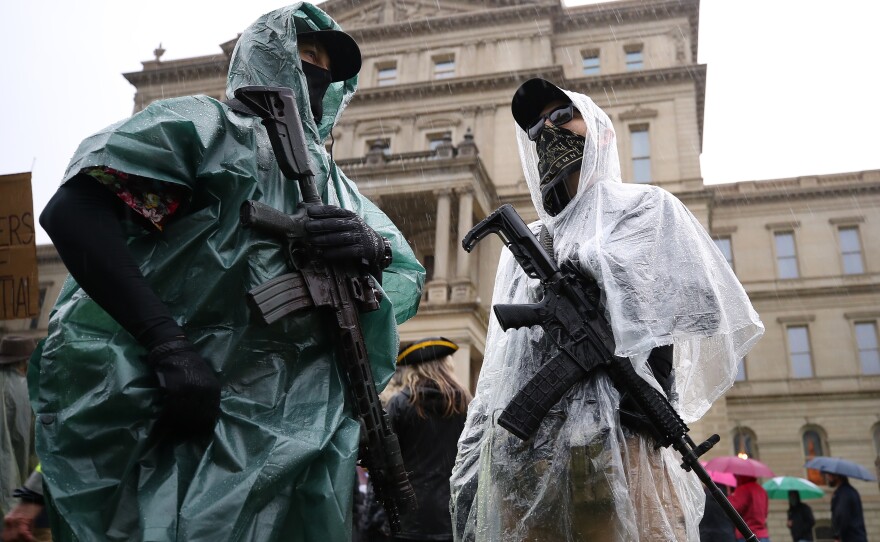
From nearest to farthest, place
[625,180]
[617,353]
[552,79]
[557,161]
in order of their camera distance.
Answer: [617,353], [557,161], [625,180], [552,79]

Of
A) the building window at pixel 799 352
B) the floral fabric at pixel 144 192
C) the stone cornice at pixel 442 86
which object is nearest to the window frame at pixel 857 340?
the building window at pixel 799 352

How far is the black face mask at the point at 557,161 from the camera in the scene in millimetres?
3270

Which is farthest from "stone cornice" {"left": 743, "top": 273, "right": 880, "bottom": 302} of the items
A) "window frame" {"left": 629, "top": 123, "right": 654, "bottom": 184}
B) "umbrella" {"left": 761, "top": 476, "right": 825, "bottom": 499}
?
"umbrella" {"left": 761, "top": 476, "right": 825, "bottom": 499}

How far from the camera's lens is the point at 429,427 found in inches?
180

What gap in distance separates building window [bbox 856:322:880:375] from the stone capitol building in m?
0.09

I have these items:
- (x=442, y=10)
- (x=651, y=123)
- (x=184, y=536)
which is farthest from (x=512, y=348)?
(x=442, y=10)

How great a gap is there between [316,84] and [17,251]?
2.69 m

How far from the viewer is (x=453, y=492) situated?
3.18m

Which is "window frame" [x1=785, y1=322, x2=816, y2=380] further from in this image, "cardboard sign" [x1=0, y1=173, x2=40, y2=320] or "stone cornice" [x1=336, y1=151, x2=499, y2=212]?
"cardboard sign" [x1=0, y1=173, x2=40, y2=320]

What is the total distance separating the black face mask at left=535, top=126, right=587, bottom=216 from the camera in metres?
3.27

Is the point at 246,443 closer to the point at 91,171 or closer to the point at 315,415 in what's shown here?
the point at 315,415

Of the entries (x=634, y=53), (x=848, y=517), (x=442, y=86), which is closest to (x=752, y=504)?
(x=848, y=517)

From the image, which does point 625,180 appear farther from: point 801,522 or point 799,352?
point 799,352

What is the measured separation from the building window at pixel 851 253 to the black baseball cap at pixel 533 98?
1529 inches
